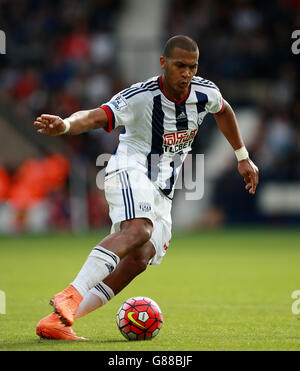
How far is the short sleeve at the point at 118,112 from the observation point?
5.73 metres

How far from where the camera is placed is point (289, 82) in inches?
778

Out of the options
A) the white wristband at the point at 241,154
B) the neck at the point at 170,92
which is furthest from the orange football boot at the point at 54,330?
the white wristband at the point at 241,154

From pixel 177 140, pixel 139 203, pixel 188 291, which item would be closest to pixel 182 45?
pixel 177 140

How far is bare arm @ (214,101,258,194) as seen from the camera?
653 centimetres

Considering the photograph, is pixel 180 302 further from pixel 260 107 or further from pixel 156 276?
pixel 260 107

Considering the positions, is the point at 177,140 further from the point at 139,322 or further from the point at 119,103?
the point at 139,322

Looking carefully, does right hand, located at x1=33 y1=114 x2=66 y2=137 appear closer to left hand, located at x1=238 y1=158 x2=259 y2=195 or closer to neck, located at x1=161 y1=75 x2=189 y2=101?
neck, located at x1=161 y1=75 x2=189 y2=101

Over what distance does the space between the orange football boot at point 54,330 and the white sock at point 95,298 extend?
0.52 m

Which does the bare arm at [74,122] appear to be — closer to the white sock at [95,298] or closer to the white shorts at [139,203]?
the white shorts at [139,203]

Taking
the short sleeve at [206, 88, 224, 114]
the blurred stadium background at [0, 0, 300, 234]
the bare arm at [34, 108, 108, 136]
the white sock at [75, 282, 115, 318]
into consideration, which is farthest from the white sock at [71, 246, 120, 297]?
the blurred stadium background at [0, 0, 300, 234]

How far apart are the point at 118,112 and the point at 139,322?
1550 millimetres

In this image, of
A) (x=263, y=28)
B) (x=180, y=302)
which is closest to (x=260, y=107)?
(x=263, y=28)

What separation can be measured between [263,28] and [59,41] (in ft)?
18.0

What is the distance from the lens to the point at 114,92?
64.2 ft
